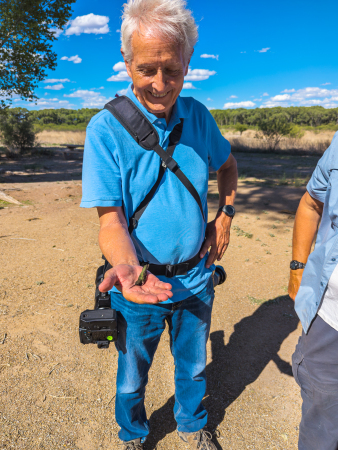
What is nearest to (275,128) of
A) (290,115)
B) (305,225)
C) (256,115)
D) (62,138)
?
(62,138)

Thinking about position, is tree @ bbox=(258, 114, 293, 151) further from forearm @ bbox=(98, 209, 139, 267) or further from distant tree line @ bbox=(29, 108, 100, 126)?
distant tree line @ bbox=(29, 108, 100, 126)

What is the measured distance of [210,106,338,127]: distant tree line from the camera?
71.6 metres

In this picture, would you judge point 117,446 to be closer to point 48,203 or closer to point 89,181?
point 89,181

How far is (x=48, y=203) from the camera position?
8008 millimetres

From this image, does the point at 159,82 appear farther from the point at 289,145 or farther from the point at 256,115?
the point at 256,115

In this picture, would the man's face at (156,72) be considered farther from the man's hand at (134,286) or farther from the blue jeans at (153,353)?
the blue jeans at (153,353)

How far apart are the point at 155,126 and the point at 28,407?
86.8 inches

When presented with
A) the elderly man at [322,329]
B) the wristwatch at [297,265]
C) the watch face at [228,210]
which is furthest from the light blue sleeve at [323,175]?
the watch face at [228,210]

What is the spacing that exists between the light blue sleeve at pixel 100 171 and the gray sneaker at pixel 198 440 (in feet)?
5.24

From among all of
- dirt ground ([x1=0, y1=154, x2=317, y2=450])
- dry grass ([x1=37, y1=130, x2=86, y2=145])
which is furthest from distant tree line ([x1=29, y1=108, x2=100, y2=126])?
dirt ground ([x1=0, y1=154, x2=317, y2=450])

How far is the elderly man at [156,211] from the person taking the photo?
1318mm

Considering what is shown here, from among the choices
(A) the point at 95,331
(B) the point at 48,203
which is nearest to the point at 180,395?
(A) the point at 95,331

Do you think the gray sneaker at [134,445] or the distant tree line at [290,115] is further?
the distant tree line at [290,115]

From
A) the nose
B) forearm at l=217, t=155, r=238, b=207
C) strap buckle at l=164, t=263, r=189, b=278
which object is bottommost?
strap buckle at l=164, t=263, r=189, b=278
